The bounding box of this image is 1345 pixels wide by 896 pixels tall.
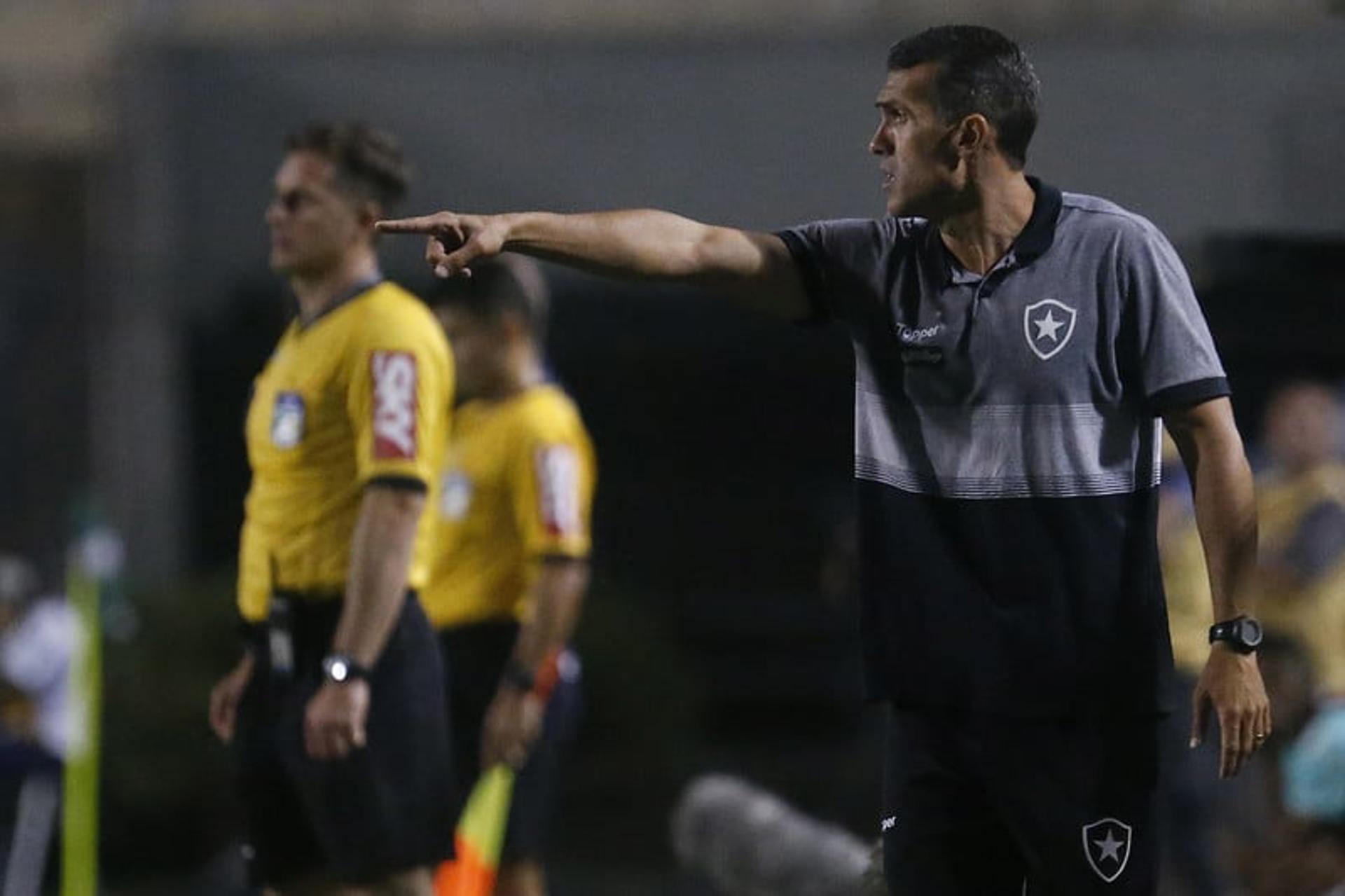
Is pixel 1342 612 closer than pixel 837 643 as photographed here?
Yes

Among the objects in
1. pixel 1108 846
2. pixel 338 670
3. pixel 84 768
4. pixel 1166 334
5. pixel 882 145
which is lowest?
pixel 84 768

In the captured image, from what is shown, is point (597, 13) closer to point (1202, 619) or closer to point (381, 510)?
point (1202, 619)

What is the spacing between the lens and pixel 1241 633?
500 cm

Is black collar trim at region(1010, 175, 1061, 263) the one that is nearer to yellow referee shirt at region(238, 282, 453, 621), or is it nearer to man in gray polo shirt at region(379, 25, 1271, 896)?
man in gray polo shirt at region(379, 25, 1271, 896)

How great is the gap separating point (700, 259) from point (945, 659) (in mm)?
825

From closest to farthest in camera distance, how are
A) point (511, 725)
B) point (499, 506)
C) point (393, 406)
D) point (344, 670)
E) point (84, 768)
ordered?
1. point (344, 670)
2. point (393, 406)
3. point (511, 725)
4. point (499, 506)
5. point (84, 768)

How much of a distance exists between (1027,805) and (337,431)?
2159 mm

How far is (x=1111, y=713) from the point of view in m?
5.16

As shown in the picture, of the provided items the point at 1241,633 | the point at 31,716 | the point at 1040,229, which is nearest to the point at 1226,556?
the point at 1241,633

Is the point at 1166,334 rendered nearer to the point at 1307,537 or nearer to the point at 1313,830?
the point at 1313,830

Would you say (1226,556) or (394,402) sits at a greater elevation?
(394,402)

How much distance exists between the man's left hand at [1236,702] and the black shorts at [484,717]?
3.64 m

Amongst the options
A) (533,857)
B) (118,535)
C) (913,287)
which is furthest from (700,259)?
(118,535)

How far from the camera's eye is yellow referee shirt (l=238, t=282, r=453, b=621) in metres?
6.55
